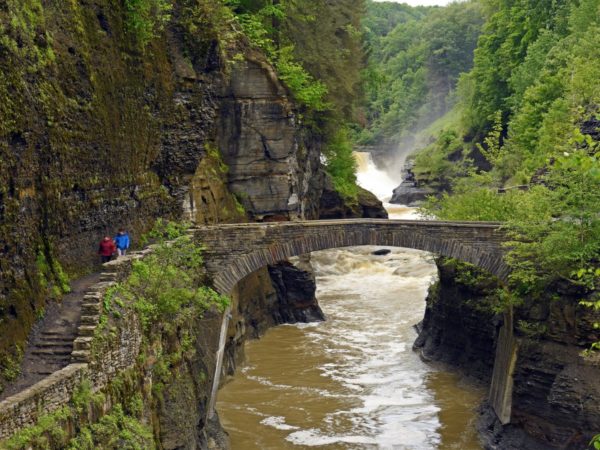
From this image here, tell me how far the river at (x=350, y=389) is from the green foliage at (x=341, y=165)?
5.89m

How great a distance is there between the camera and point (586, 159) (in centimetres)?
762

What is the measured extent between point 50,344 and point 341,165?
98.7ft

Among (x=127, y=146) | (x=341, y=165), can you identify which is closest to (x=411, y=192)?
(x=341, y=165)

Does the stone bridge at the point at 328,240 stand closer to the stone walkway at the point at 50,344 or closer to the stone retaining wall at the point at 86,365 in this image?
the stone retaining wall at the point at 86,365

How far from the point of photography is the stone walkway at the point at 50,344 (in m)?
13.6

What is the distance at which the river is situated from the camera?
21484mm

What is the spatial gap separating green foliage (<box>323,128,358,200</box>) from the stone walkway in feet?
87.1

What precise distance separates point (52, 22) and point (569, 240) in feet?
42.0

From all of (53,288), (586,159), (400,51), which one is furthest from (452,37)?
(586,159)

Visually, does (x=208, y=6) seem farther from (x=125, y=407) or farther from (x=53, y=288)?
(x=125, y=407)

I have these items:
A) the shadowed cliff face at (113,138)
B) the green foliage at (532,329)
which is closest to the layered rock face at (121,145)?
the shadowed cliff face at (113,138)

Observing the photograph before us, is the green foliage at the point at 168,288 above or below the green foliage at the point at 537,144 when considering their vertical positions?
below

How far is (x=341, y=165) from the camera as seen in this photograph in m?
43.3

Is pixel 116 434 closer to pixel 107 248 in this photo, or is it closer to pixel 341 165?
pixel 107 248
